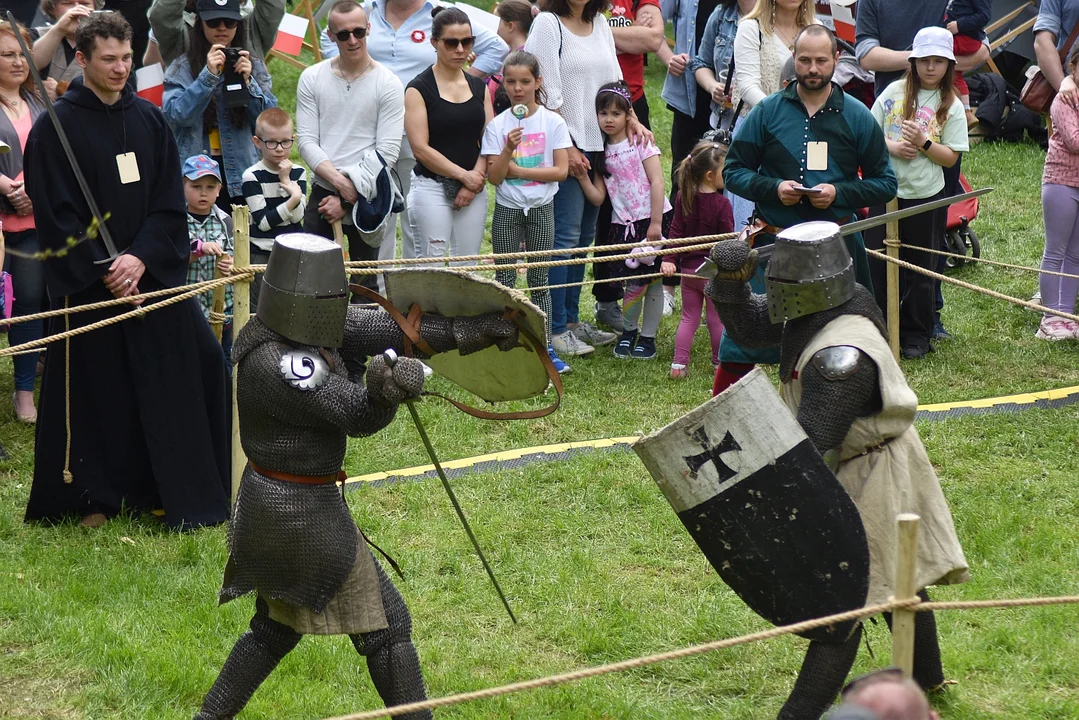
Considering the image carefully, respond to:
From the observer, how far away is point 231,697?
361 centimetres

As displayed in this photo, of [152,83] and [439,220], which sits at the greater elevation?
[152,83]

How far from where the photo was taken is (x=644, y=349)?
7.64 metres

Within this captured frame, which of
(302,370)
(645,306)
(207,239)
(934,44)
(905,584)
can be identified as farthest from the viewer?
(645,306)

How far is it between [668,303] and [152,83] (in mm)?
3585

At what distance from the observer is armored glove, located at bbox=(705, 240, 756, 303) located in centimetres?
387

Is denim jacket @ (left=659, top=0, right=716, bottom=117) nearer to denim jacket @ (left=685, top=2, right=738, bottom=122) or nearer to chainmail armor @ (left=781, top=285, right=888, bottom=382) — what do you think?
denim jacket @ (left=685, top=2, right=738, bottom=122)

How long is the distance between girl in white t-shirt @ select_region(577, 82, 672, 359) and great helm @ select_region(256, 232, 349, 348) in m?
4.09

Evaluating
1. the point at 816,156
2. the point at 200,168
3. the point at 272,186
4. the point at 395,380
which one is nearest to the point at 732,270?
the point at 395,380

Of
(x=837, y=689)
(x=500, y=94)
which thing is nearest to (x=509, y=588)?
(x=837, y=689)

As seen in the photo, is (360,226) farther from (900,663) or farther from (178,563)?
(900,663)

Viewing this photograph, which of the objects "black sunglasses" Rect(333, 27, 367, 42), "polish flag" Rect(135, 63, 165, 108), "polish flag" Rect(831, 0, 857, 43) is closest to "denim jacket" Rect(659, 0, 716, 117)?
"polish flag" Rect(831, 0, 857, 43)

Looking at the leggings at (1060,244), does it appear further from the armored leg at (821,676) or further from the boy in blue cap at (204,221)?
the armored leg at (821,676)

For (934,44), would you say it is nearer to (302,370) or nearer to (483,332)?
(483,332)

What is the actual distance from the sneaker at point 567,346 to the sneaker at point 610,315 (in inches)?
18.6
